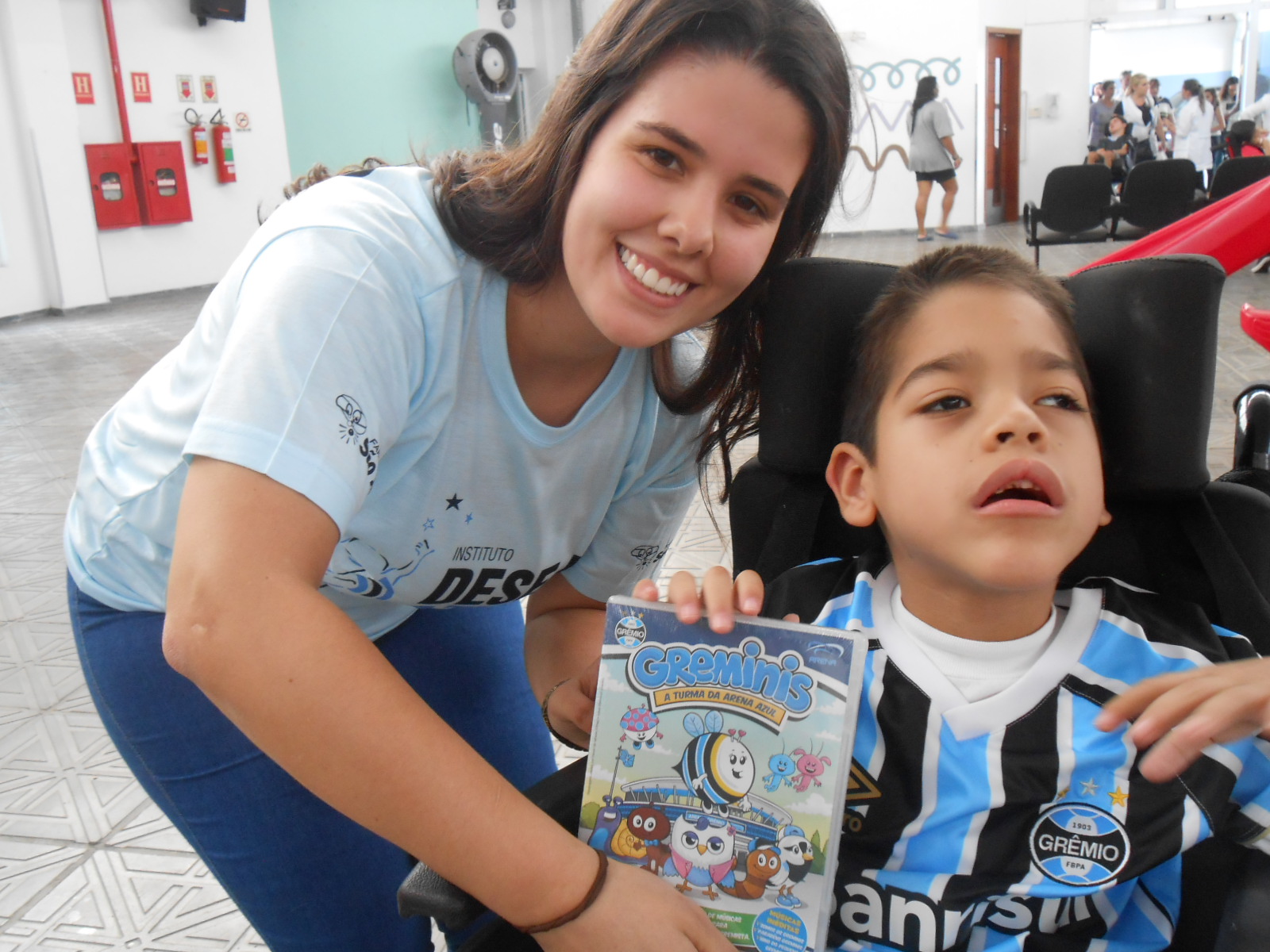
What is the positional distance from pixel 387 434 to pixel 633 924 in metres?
0.46

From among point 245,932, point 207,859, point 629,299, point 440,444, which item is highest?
point 629,299

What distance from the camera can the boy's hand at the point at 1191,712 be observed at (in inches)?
29.4

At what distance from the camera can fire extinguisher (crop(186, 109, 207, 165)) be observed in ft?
27.5

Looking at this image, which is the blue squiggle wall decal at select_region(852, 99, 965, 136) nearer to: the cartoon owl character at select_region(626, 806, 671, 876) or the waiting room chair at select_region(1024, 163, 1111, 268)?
the waiting room chair at select_region(1024, 163, 1111, 268)

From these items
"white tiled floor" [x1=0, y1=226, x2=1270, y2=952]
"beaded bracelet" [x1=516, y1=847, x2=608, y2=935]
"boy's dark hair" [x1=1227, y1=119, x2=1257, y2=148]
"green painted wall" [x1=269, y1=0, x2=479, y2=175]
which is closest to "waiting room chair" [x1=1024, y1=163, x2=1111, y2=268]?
"white tiled floor" [x1=0, y1=226, x2=1270, y2=952]

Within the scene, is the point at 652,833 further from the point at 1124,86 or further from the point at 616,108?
the point at 1124,86

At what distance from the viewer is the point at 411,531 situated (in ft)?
3.57

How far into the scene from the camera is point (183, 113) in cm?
831

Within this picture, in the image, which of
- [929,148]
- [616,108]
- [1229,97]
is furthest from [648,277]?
[1229,97]

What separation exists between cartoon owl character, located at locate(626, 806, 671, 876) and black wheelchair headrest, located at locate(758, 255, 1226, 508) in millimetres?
455

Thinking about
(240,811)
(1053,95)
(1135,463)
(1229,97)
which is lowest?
(240,811)

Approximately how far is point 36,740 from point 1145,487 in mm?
2081

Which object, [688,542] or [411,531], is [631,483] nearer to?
[411,531]

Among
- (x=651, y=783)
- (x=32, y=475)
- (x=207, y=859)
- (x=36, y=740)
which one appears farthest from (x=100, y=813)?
(x=32, y=475)
